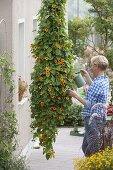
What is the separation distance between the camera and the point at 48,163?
10969 millimetres

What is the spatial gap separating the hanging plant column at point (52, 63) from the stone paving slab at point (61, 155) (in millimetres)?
1287

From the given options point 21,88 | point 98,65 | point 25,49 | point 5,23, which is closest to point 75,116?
point 25,49

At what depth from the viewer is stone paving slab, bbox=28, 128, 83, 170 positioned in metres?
10.7

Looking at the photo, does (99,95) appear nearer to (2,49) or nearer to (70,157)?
(2,49)

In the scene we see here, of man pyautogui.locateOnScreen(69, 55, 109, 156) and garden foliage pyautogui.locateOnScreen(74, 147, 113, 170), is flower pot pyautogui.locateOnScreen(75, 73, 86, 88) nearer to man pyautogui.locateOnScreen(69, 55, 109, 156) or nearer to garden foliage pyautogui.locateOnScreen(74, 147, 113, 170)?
Result: man pyautogui.locateOnScreen(69, 55, 109, 156)

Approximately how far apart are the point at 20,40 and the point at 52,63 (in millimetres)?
1951

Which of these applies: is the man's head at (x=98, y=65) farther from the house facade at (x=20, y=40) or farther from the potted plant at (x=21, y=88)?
the potted plant at (x=21, y=88)

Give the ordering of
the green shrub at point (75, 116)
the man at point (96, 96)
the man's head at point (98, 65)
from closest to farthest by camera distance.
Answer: the man at point (96, 96) → the man's head at point (98, 65) → the green shrub at point (75, 116)

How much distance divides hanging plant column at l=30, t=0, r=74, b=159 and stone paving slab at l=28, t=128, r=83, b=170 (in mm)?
1287

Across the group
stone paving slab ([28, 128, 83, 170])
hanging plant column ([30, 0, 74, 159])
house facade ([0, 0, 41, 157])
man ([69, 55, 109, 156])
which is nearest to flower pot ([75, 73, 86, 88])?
hanging plant column ([30, 0, 74, 159])

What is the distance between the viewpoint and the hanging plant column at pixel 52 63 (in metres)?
9.55

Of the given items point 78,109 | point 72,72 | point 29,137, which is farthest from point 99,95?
point 78,109

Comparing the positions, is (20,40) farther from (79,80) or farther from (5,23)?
(79,80)

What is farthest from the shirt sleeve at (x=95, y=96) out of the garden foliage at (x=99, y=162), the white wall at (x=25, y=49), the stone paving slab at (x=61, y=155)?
the stone paving slab at (x=61, y=155)
